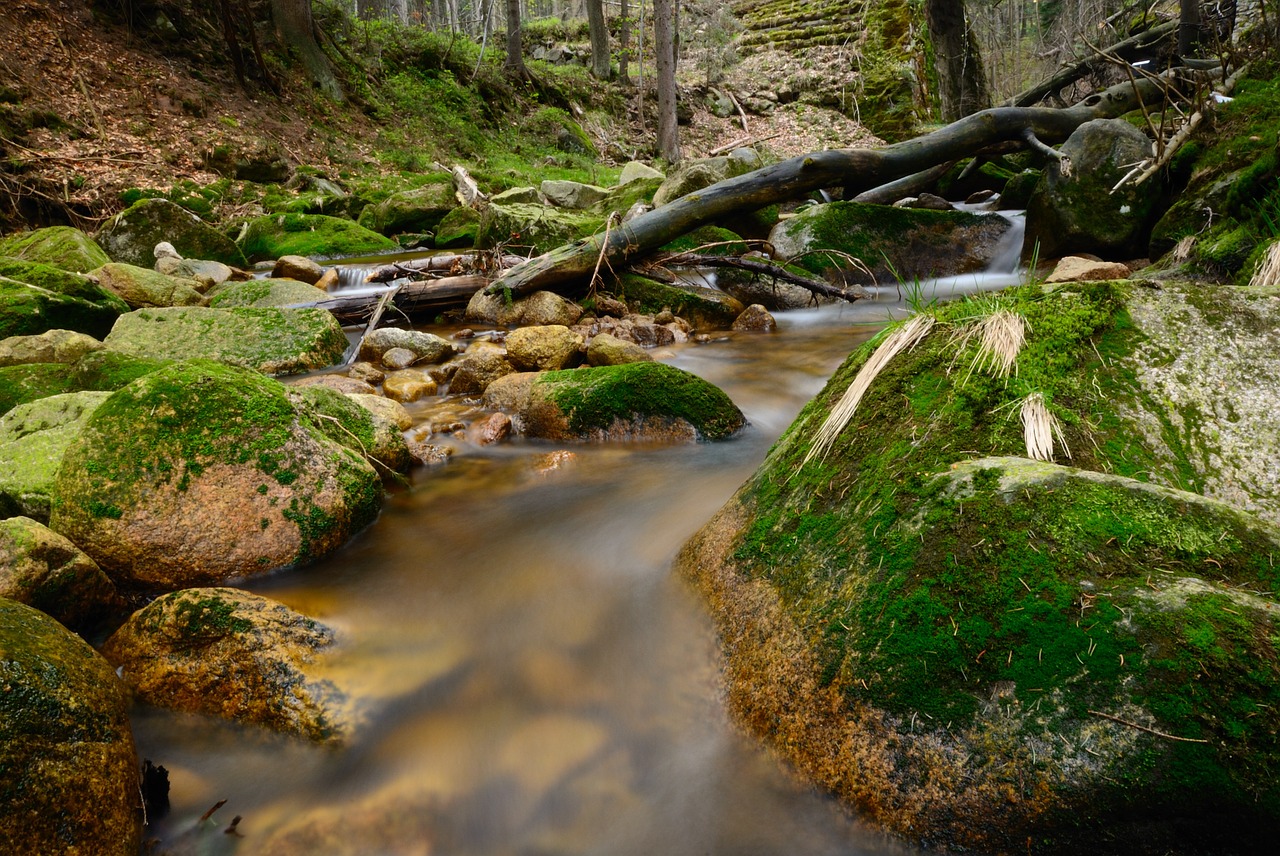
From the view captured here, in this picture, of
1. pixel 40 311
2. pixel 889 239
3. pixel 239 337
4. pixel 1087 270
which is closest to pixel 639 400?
pixel 239 337

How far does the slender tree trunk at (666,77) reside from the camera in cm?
1820

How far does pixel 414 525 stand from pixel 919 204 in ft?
37.7

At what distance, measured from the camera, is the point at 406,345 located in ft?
24.7

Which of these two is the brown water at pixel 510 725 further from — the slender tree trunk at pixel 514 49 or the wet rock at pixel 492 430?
the slender tree trunk at pixel 514 49

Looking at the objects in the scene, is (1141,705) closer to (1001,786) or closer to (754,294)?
(1001,786)

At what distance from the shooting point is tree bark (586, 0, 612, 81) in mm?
25969

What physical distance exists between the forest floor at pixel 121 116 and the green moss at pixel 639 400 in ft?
35.9

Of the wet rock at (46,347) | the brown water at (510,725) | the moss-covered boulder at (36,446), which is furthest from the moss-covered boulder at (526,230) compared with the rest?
the brown water at (510,725)

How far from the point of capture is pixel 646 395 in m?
5.32

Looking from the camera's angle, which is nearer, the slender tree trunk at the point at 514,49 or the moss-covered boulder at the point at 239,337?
the moss-covered boulder at the point at 239,337

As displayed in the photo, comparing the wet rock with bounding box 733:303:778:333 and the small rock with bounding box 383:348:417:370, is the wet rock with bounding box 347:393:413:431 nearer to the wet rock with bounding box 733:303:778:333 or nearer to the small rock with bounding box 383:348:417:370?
the small rock with bounding box 383:348:417:370

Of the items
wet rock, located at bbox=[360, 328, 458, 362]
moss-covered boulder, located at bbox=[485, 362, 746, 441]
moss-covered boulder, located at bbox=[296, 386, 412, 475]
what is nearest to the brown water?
moss-covered boulder, located at bbox=[296, 386, 412, 475]

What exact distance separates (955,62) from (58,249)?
16418 millimetres

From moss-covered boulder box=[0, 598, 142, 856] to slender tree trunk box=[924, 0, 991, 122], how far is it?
17.1 meters
